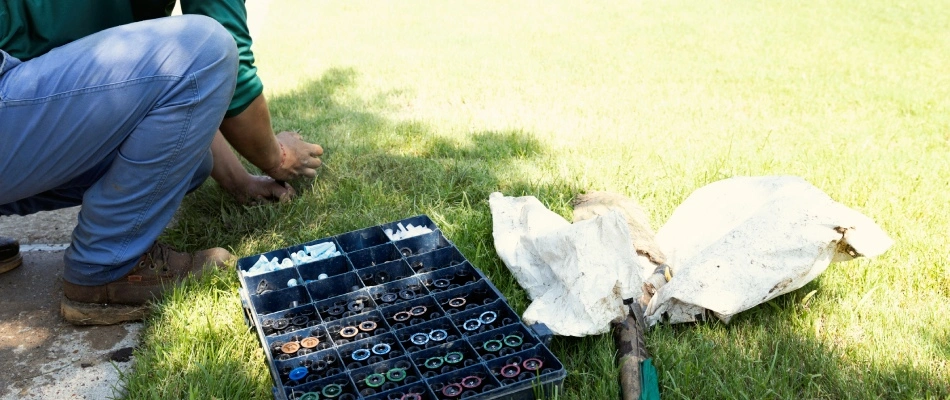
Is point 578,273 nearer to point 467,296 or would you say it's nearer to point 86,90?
point 467,296

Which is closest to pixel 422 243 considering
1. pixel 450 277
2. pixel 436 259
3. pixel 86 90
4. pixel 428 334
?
pixel 436 259

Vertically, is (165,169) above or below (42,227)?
above

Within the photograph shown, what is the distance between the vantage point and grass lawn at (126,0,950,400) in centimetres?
225

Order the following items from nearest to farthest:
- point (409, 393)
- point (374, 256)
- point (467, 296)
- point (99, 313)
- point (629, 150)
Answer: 1. point (409, 393)
2. point (467, 296)
3. point (99, 313)
4. point (374, 256)
5. point (629, 150)

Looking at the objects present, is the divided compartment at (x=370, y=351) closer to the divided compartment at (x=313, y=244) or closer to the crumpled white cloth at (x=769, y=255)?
the divided compartment at (x=313, y=244)

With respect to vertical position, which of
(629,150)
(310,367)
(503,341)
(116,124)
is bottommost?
(629,150)

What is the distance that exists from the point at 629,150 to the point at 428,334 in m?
1.94

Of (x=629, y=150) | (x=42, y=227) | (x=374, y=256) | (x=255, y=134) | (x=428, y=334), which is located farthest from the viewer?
(x=629, y=150)

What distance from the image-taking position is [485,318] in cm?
233

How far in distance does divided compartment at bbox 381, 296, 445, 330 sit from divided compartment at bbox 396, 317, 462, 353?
5 cm

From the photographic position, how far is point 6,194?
234 centimetres

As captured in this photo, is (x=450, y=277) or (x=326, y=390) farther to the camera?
(x=450, y=277)

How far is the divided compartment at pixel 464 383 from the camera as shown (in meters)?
2.00

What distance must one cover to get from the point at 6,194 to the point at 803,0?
887 cm
